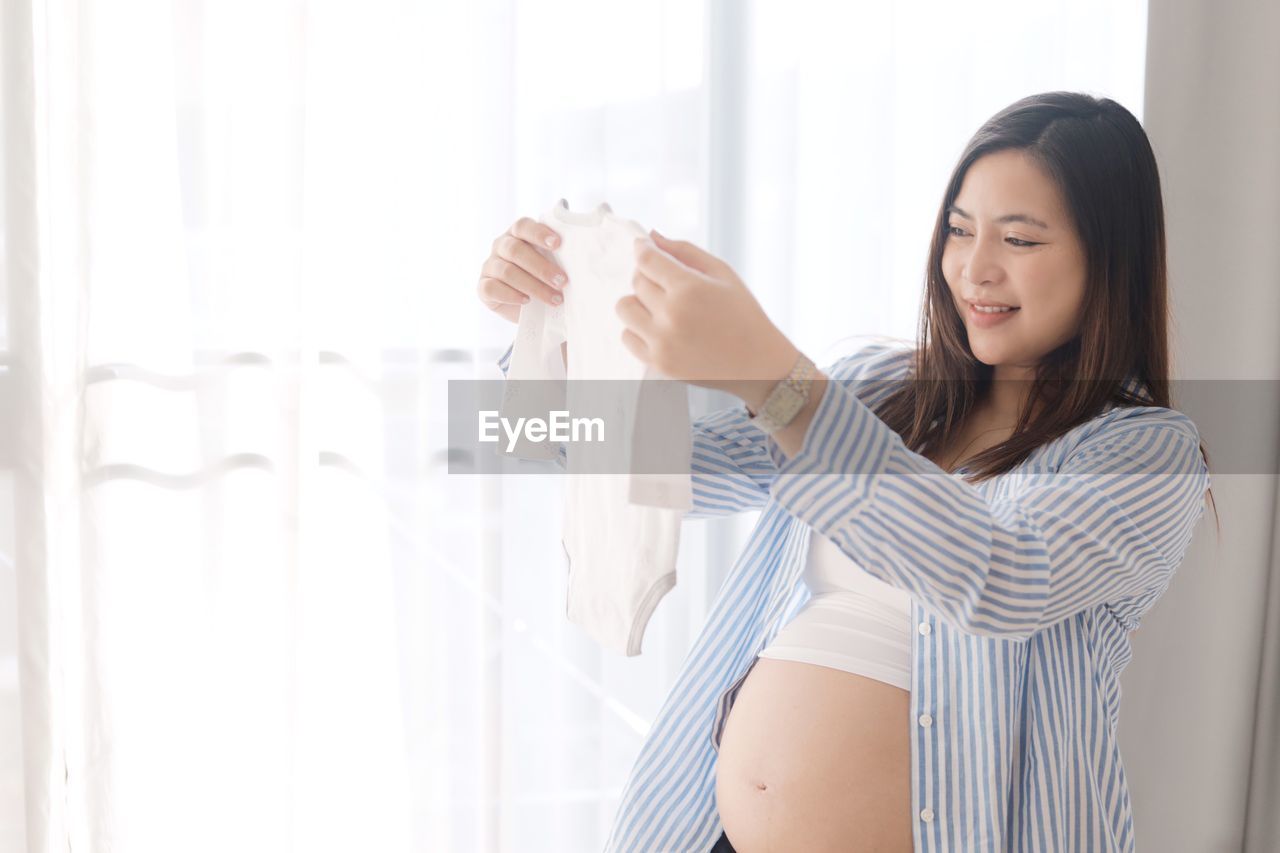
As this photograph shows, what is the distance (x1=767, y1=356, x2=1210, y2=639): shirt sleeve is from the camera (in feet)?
2.77

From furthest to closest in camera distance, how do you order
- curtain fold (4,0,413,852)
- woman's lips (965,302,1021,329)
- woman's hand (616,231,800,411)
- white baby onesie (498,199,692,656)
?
curtain fold (4,0,413,852) < woman's lips (965,302,1021,329) < white baby onesie (498,199,692,656) < woman's hand (616,231,800,411)

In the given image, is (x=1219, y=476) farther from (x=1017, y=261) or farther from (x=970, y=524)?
(x=970, y=524)

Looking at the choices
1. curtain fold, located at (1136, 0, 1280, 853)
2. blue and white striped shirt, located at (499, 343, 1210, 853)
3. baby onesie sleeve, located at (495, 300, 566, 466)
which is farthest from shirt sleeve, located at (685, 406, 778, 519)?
curtain fold, located at (1136, 0, 1280, 853)

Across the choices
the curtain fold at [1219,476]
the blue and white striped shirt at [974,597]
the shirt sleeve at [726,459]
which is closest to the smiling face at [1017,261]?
the blue and white striped shirt at [974,597]

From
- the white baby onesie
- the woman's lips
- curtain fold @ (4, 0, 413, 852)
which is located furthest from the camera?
curtain fold @ (4, 0, 413, 852)

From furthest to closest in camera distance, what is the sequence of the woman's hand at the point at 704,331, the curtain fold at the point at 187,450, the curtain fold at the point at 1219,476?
the curtain fold at the point at 1219,476 → the curtain fold at the point at 187,450 → the woman's hand at the point at 704,331

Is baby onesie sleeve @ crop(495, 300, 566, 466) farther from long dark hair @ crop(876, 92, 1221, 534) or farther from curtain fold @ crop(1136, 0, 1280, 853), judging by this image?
curtain fold @ crop(1136, 0, 1280, 853)

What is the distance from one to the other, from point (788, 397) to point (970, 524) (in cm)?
18

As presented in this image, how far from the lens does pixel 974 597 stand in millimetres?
865

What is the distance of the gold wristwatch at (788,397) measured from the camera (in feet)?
2.76

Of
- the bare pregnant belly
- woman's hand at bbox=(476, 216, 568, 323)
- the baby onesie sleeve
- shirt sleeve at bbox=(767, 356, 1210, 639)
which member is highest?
woman's hand at bbox=(476, 216, 568, 323)

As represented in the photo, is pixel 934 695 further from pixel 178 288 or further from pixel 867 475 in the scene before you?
pixel 178 288

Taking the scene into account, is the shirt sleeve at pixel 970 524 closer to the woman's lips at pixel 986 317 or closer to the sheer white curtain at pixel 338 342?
the woman's lips at pixel 986 317

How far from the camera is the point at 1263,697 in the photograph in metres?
1.62
